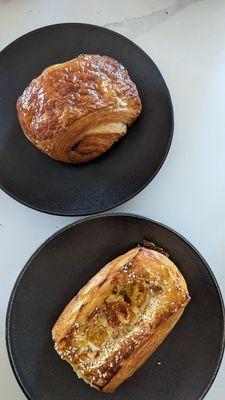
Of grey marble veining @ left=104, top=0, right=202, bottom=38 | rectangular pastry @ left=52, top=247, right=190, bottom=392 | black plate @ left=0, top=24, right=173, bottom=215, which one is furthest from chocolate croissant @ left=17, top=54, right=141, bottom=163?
rectangular pastry @ left=52, top=247, right=190, bottom=392

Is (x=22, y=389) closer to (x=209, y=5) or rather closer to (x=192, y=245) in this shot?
(x=192, y=245)

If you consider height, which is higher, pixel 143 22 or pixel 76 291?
pixel 143 22

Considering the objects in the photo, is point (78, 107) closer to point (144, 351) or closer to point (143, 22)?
point (143, 22)

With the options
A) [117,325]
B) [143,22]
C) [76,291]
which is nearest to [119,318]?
[117,325]

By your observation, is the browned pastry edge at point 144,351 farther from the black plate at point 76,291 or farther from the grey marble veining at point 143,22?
the grey marble veining at point 143,22

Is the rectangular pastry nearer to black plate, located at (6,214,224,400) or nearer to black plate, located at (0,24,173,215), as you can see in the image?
black plate, located at (6,214,224,400)

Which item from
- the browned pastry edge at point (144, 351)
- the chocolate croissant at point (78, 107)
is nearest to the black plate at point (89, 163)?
the chocolate croissant at point (78, 107)
